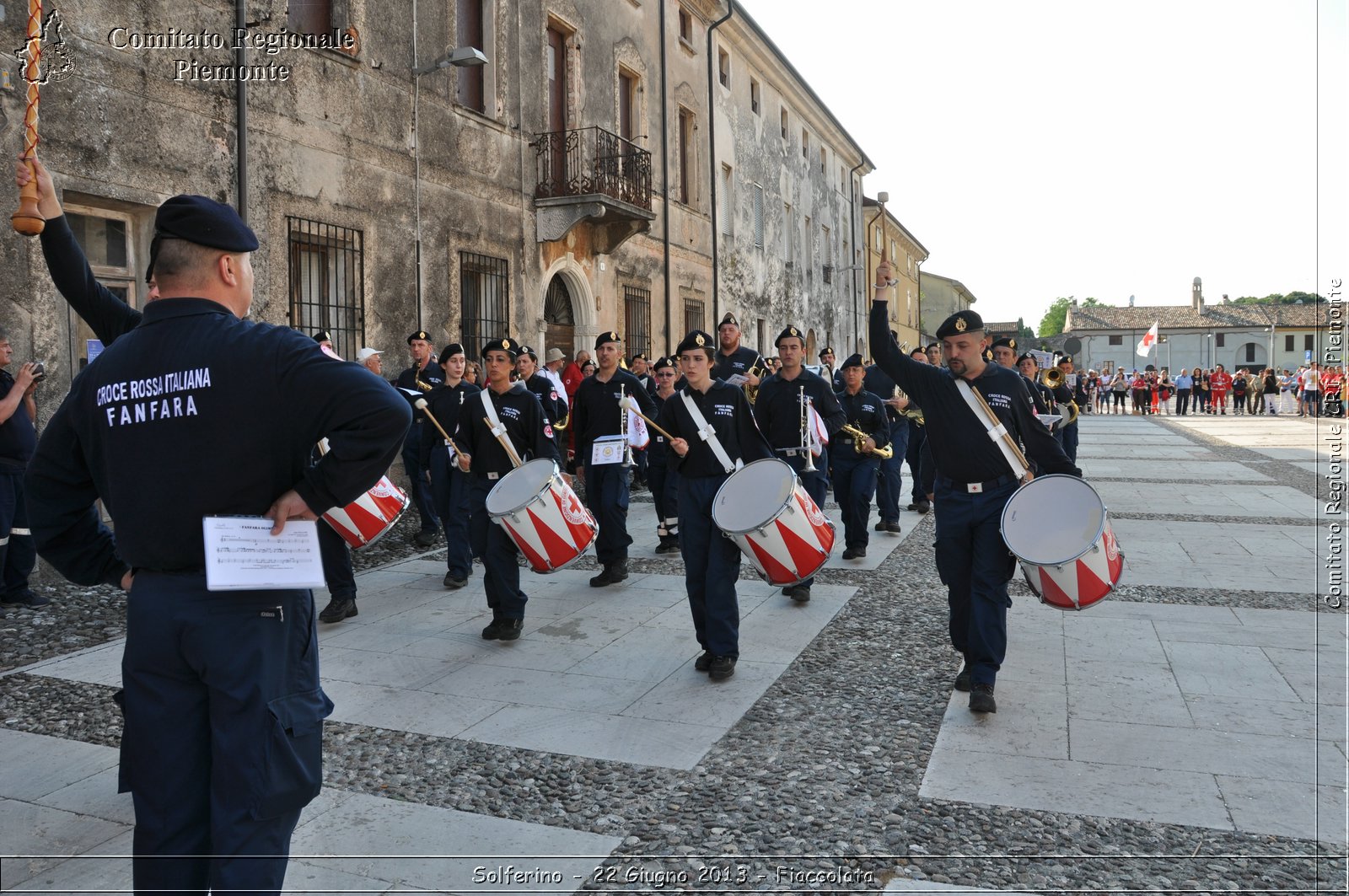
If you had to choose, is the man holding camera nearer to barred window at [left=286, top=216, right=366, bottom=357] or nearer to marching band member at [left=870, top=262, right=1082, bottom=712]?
barred window at [left=286, top=216, right=366, bottom=357]

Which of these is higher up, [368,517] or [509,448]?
[509,448]

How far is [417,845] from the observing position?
11.9 feet

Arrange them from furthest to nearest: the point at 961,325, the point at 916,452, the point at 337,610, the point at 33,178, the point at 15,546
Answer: the point at 916,452
the point at 15,546
the point at 337,610
the point at 961,325
the point at 33,178

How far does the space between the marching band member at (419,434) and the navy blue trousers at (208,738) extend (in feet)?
25.2

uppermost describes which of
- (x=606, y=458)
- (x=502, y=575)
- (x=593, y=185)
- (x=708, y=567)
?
(x=593, y=185)

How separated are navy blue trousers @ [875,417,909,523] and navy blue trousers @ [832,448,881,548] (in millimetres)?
1282

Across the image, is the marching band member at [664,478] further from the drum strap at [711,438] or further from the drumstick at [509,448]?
the drum strap at [711,438]

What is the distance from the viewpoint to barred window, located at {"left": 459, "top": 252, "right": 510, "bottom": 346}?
48.3 ft

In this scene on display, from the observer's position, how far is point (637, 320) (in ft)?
67.6

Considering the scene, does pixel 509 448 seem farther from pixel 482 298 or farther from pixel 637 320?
pixel 637 320

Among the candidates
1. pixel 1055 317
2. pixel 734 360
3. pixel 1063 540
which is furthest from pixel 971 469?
pixel 1055 317

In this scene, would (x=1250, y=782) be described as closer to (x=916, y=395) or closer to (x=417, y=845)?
(x=916, y=395)

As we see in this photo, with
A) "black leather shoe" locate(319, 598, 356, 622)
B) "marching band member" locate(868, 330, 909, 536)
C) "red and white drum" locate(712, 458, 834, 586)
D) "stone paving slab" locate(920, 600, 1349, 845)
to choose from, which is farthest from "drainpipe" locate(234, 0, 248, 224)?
"stone paving slab" locate(920, 600, 1349, 845)

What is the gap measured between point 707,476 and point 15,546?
5.57 metres
